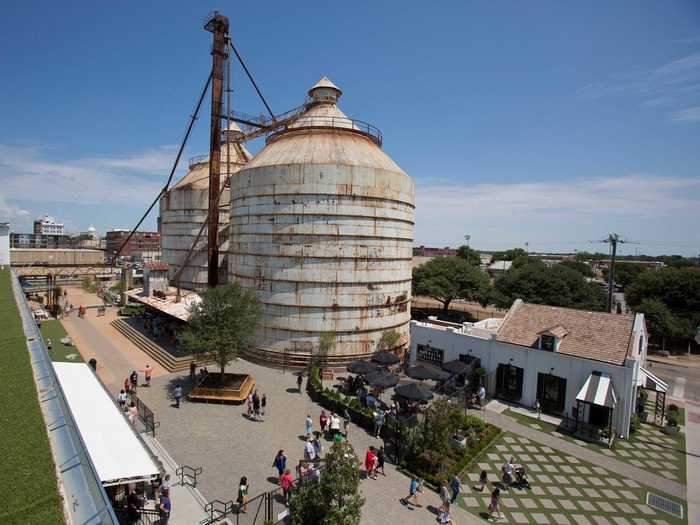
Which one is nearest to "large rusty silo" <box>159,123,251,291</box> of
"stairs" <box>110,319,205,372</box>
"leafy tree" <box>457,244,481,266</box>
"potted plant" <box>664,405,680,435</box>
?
"stairs" <box>110,319,205,372</box>

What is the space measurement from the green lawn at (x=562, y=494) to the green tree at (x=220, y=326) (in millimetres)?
15341

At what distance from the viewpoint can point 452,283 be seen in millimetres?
57219

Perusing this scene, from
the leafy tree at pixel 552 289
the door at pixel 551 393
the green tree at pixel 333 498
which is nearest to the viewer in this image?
the green tree at pixel 333 498

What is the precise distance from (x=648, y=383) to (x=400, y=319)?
17.6m

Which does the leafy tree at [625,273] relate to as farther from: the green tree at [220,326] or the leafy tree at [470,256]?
the green tree at [220,326]

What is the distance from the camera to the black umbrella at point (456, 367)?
25062 millimetres

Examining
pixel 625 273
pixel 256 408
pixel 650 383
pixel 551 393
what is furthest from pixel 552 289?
pixel 625 273

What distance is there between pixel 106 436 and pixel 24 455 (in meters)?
5.04

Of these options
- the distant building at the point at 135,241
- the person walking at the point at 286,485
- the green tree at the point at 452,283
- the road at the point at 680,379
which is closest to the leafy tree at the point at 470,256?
the green tree at the point at 452,283

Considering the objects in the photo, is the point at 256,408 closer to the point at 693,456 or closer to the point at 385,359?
the point at 385,359

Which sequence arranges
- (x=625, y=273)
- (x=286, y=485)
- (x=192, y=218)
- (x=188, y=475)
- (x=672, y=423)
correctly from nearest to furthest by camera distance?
(x=286, y=485) → (x=188, y=475) → (x=672, y=423) → (x=192, y=218) → (x=625, y=273)

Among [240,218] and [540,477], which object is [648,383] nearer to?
[540,477]

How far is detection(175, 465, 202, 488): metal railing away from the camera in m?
15.3

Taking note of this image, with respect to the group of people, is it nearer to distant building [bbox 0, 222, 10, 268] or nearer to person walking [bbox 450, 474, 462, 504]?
person walking [bbox 450, 474, 462, 504]
